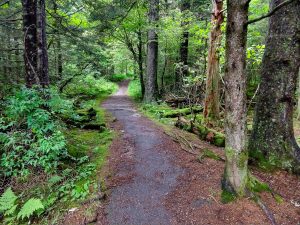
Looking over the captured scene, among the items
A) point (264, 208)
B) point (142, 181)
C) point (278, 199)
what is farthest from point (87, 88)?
point (264, 208)

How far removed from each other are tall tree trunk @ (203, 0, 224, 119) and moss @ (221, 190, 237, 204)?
4235 mm

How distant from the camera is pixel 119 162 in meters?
5.34

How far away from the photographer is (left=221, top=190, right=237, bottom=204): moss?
3.75m

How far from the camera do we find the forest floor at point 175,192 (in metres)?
3.54

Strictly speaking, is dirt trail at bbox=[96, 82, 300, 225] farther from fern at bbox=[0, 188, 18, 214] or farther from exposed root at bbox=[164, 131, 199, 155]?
fern at bbox=[0, 188, 18, 214]

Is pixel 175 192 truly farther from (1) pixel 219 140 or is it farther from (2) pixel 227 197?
(1) pixel 219 140

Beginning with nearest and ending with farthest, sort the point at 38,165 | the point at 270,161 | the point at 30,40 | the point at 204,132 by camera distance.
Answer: the point at 270,161 < the point at 38,165 < the point at 30,40 < the point at 204,132

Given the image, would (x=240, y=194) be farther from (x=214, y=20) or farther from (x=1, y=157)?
(x=214, y=20)

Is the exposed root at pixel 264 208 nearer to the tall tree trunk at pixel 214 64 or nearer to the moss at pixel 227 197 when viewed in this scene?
the moss at pixel 227 197

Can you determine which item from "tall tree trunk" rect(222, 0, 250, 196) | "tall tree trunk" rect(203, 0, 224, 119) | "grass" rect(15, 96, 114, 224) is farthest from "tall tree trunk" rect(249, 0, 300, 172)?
"grass" rect(15, 96, 114, 224)

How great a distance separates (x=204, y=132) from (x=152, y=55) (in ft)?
24.8

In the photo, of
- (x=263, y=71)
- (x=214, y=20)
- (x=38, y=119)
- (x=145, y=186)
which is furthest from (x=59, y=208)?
(x=214, y=20)

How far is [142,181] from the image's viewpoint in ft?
14.9

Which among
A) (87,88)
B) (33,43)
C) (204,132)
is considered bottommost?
(204,132)
